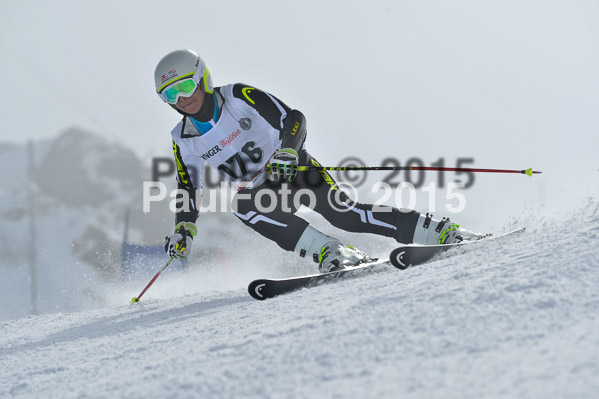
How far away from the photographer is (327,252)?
3.69m

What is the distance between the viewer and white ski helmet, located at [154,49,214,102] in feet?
12.7

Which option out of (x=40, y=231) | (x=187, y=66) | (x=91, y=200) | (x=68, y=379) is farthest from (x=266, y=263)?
(x=91, y=200)

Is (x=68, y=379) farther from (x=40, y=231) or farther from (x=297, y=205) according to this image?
(x=40, y=231)

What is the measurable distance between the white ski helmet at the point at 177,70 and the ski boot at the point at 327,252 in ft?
4.22

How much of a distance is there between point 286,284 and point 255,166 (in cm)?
120

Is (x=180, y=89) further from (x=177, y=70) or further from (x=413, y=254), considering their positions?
(x=413, y=254)

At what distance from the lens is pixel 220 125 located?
160 inches

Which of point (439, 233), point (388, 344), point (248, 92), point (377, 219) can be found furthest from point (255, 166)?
point (388, 344)

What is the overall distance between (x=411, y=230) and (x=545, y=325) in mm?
2310

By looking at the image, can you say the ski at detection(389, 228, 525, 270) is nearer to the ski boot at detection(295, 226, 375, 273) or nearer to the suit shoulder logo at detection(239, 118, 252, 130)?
the ski boot at detection(295, 226, 375, 273)

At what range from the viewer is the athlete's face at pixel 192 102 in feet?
13.0

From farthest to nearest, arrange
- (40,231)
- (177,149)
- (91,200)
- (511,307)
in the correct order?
1. (91,200)
2. (40,231)
3. (177,149)
4. (511,307)

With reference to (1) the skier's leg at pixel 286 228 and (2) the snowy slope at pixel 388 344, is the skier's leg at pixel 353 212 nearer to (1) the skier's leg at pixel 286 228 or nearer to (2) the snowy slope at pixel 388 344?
(1) the skier's leg at pixel 286 228

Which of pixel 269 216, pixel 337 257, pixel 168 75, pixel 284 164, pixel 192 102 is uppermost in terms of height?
pixel 168 75
